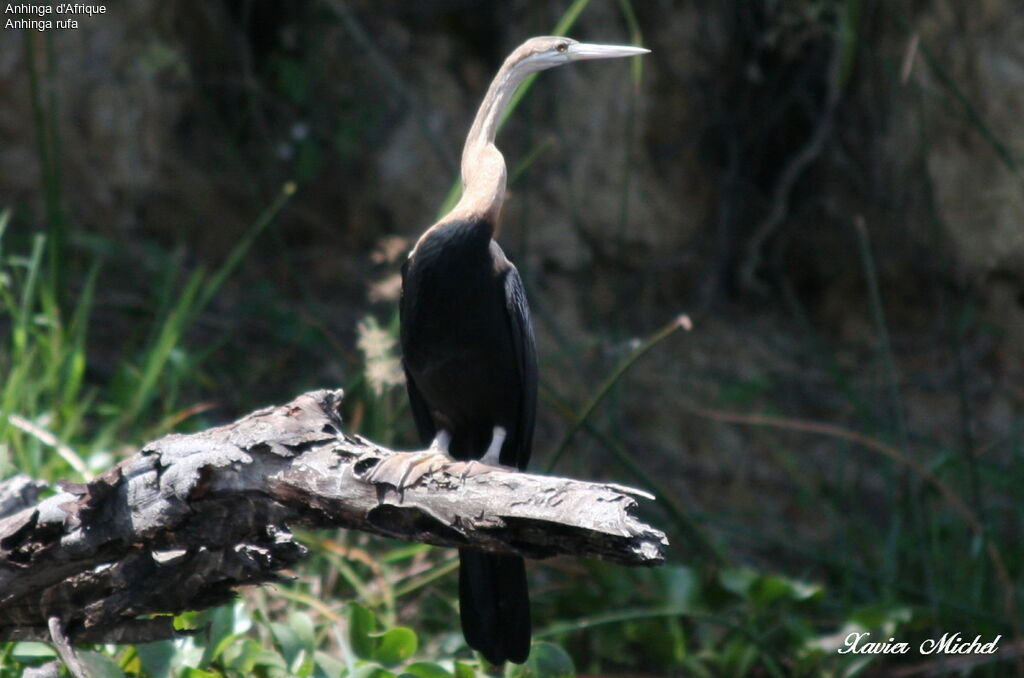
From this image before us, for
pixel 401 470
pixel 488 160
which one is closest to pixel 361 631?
pixel 401 470

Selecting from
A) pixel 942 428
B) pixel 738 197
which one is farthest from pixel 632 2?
pixel 942 428

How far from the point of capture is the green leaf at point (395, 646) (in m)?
2.50

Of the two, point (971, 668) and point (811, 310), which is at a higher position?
point (811, 310)

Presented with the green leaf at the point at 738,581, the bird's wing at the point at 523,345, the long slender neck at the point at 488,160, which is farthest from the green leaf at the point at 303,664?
the green leaf at the point at 738,581

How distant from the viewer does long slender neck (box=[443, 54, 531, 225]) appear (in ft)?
7.25

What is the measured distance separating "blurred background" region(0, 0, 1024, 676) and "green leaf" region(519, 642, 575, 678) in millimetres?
1282

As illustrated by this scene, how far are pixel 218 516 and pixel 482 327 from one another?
0.72 metres

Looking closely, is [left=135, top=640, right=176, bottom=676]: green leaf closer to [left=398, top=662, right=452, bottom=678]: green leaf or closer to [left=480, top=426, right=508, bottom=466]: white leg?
[left=398, top=662, right=452, bottom=678]: green leaf

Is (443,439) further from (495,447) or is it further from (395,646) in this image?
(395,646)

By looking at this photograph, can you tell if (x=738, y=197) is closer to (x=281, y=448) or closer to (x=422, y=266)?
(x=422, y=266)

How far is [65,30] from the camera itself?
168 inches

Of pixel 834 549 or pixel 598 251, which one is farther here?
pixel 598 251

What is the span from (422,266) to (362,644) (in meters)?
0.94

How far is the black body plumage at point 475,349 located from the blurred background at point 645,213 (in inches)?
54.1
